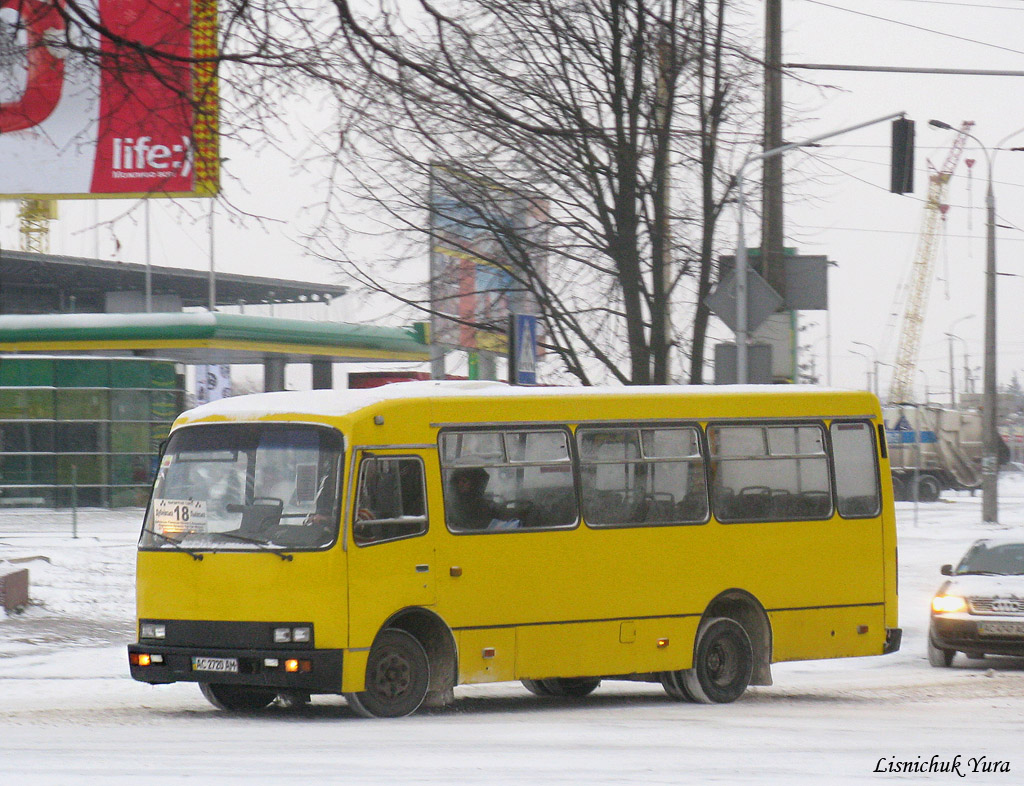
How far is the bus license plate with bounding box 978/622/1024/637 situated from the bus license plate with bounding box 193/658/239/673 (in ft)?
29.6

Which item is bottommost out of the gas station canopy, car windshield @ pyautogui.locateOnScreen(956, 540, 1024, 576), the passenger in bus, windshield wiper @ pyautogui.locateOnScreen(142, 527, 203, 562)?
car windshield @ pyautogui.locateOnScreen(956, 540, 1024, 576)

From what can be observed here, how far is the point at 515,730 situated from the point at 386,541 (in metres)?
1.86

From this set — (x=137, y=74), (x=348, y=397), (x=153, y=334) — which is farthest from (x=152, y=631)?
(x=153, y=334)

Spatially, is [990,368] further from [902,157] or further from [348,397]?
[348,397]

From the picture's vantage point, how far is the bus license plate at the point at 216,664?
11430 mm

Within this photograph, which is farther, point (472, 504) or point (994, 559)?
point (994, 559)

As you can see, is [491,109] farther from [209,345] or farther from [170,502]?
[209,345]

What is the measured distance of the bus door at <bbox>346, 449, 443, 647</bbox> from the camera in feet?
37.5

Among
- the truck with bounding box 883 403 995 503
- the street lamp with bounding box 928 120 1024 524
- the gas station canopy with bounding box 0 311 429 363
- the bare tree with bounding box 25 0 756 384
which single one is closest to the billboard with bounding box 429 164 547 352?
the bare tree with bounding box 25 0 756 384

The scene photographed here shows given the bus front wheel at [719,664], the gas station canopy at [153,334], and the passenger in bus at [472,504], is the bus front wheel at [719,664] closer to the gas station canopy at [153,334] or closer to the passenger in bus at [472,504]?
the passenger in bus at [472,504]

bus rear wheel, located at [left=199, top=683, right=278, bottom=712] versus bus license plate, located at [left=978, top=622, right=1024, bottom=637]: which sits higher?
bus rear wheel, located at [left=199, top=683, right=278, bottom=712]

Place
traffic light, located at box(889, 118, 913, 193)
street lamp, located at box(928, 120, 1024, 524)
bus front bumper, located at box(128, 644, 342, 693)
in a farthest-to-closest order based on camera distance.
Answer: street lamp, located at box(928, 120, 1024, 524) < traffic light, located at box(889, 118, 913, 193) < bus front bumper, located at box(128, 644, 342, 693)

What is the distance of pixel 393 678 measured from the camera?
1165cm

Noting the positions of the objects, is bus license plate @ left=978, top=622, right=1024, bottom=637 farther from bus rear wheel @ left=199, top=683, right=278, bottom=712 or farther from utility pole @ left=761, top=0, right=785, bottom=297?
bus rear wheel @ left=199, top=683, right=278, bottom=712
